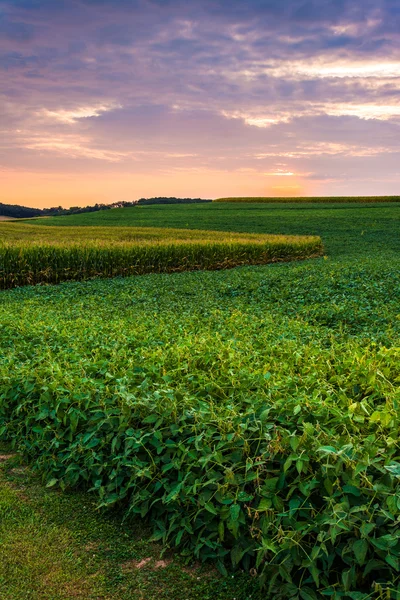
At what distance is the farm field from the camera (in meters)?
3.17

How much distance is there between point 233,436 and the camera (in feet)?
12.5

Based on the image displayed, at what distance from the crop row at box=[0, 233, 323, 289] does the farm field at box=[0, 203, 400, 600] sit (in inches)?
433

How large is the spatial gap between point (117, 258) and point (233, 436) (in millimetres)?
17165

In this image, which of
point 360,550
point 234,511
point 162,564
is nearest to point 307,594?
point 360,550

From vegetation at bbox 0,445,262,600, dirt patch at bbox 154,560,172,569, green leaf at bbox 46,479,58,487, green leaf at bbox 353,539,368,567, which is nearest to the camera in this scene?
green leaf at bbox 353,539,368,567

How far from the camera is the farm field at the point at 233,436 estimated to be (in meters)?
3.17

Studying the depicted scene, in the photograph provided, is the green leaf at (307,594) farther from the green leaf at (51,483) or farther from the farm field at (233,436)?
the green leaf at (51,483)

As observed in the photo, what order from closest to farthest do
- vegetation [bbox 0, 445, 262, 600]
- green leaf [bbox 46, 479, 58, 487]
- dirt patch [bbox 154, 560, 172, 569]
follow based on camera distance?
vegetation [bbox 0, 445, 262, 600] → dirt patch [bbox 154, 560, 172, 569] → green leaf [bbox 46, 479, 58, 487]

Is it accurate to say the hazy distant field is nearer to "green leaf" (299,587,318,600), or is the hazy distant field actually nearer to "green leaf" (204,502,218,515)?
"green leaf" (204,502,218,515)

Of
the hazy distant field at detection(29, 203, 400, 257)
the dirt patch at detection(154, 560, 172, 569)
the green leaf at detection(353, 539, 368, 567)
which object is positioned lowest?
the dirt patch at detection(154, 560, 172, 569)

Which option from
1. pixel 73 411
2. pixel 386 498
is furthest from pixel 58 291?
pixel 386 498

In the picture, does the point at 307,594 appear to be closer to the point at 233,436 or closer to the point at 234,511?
the point at 234,511

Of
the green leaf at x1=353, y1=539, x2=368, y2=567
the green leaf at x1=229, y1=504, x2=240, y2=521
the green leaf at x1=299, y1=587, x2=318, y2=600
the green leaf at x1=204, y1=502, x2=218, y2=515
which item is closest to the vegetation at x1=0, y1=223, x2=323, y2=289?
the green leaf at x1=204, y1=502, x2=218, y2=515

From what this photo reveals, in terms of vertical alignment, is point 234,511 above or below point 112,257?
below
